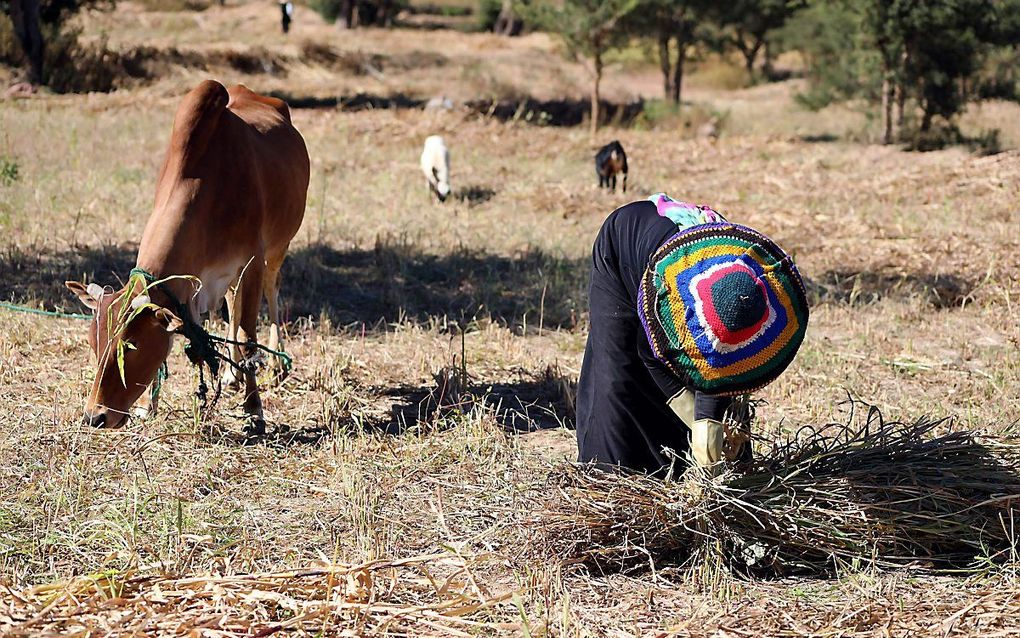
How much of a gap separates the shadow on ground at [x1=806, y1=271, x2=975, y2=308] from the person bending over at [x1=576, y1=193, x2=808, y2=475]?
4.29 m

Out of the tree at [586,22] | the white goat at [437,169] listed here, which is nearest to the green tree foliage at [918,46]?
the tree at [586,22]

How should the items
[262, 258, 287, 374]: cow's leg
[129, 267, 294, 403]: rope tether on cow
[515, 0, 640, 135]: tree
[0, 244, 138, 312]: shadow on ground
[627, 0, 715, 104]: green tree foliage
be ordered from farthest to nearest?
1. [627, 0, 715, 104]: green tree foliage
2. [515, 0, 640, 135]: tree
3. [0, 244, 138, 312]: shadow on ground
4. [262, 258, 287, 374]: cow's leg
5. [129, 267, 294, 403]: rope tether on cow

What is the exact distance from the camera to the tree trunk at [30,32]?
19.5 metres

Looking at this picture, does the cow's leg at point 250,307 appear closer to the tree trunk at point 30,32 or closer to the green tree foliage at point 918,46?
the green tree foliage at point 918,46

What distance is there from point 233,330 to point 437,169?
568 cm

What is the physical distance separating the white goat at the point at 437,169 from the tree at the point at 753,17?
43.0ft

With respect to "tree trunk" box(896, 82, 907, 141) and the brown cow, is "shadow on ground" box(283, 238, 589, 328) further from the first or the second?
"tree trunk" box(896, 82, 907, 141)

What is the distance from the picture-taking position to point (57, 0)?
858 inches

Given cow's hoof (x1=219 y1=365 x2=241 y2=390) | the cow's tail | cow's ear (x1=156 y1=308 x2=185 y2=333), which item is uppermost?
the cow's tail

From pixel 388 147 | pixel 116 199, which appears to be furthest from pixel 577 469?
pixel 388 147

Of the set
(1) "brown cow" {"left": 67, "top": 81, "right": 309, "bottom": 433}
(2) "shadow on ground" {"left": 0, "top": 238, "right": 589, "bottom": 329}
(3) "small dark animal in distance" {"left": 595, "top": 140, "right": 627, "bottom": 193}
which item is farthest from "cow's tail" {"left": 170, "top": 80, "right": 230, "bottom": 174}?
(3) "small dark animal in distance" {"left": 595, "top": 140, "right": 627, "bottom": 193}

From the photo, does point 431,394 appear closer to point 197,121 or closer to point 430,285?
point 197,121

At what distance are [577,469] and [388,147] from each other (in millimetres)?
11787

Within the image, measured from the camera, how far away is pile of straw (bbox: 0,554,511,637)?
3203 mm
